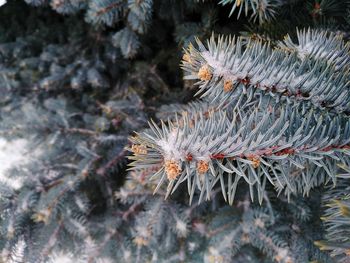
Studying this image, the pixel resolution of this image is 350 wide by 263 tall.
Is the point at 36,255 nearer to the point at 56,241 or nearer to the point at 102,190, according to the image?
the point at 56,241

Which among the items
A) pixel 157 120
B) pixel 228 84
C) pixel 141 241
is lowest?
pixel 141 241

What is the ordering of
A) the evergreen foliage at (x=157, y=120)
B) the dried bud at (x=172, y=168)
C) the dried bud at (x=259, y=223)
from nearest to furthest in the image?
the dried bud at (x=172, y=168), the evergreen foliage at (x=157, y=120), the dried bud at (x=259, y=223)

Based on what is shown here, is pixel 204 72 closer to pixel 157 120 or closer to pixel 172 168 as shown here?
pixel 172 168

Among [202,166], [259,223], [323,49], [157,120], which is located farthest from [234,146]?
[157,120]

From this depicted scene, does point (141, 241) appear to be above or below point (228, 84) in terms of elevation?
below

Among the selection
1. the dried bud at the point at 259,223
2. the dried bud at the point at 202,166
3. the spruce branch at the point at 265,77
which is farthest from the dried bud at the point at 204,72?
the dried bud at the point at 259,223

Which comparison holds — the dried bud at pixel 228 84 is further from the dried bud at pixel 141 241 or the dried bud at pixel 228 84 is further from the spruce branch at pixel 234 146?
the dried bud at pixel 141 241

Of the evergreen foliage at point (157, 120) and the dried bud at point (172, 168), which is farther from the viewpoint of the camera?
the evergreen foliage at point (157, 120)

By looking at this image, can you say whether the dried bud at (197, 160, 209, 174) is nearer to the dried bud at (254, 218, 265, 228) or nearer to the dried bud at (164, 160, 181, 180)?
the dried bud at (164, 160, 181, 180)

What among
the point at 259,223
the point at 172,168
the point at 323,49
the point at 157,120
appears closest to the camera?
the point at 172,168
